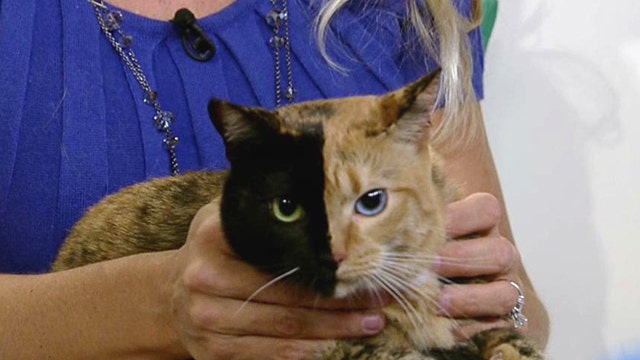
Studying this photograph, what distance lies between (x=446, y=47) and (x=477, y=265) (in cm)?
45

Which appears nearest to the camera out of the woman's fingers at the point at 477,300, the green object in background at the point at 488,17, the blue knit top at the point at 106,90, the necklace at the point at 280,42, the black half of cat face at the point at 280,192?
the black half of cat face at the point at 280,192

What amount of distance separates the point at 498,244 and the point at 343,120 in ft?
0.79

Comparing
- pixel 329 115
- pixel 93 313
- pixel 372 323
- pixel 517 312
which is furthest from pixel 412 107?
pixel 93 313

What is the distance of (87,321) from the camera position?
95cm

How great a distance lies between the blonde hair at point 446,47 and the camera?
1.19 metres

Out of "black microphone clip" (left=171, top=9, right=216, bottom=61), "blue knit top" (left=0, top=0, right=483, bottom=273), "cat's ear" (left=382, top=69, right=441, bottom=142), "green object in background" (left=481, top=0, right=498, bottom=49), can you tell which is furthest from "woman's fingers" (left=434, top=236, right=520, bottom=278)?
"green object in background" (left=481, top=0, right=498, bottom=49)

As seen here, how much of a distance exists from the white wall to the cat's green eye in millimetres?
924

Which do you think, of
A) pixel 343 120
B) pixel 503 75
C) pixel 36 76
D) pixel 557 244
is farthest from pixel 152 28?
pixel 557 244

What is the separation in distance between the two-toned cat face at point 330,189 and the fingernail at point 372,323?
0.04 meters

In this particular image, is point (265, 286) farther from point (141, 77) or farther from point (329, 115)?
point (141, 77)

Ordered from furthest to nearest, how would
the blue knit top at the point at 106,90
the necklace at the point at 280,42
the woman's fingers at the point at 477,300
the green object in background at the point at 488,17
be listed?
1. the green object in background at the point at 488,17
2. the necklace at the point at 280,42
3. the blue knit top at the point at 106,90
4. the woman's fingers at the point at 477,300

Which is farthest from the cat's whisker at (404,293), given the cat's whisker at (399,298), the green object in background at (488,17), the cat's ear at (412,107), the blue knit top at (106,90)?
the green object in background at (488,17)

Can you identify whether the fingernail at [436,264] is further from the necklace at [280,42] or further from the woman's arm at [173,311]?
the necklace at [280,42]

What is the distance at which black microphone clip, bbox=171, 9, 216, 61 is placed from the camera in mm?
1145
